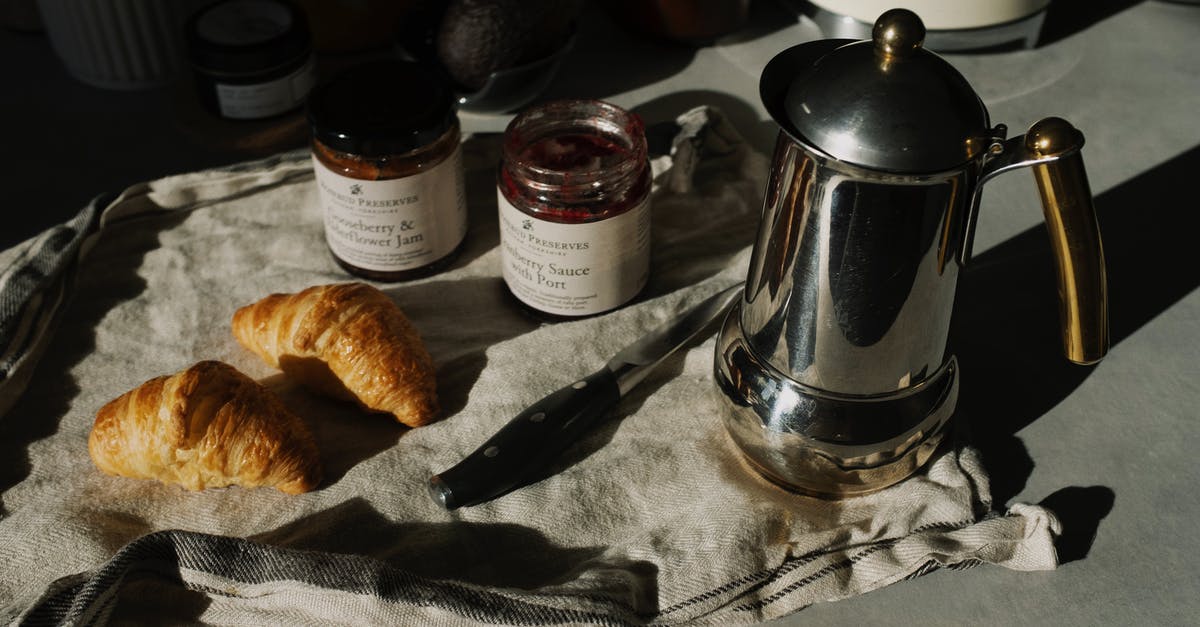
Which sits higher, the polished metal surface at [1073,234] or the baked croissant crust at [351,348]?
the polished metal surface at [1073,234]

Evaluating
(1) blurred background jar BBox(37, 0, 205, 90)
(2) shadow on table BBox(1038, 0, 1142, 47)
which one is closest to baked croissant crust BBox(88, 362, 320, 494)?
(1) blurred background jar BBox(37, 0, 205, 90)

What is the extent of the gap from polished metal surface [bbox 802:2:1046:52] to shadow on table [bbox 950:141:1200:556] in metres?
0.20

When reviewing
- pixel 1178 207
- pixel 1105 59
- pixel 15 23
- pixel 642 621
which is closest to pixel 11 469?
pixel 642 621

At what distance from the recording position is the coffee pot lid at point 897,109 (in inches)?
21.7

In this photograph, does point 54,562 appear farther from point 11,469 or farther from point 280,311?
point 280,311

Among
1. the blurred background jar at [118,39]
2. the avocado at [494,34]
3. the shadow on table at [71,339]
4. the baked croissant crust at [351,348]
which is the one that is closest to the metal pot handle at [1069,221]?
the baked croissant crust at [351,348]

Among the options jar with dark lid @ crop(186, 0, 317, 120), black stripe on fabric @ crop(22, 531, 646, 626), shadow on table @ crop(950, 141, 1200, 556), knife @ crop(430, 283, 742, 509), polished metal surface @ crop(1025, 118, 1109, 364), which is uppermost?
polished metal surface @ crop(1025, 118, 1109, 364)

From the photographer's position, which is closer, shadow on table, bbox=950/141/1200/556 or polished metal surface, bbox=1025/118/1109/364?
polished metal surface, bbox=1025/118/1109/364

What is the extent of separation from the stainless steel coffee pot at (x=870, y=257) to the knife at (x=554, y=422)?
63 millimetres

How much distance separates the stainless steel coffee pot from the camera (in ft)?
1.82

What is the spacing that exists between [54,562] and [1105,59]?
1.05 m

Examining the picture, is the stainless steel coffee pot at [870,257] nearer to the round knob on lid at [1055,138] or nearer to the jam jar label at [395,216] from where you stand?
the round knob on lid at [1055,138]

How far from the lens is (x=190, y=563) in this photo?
2.05 feet

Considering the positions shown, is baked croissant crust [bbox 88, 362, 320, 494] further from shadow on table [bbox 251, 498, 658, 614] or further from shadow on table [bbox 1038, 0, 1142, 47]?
shadow on table [bbox 1038, 0, 1142, 47]
